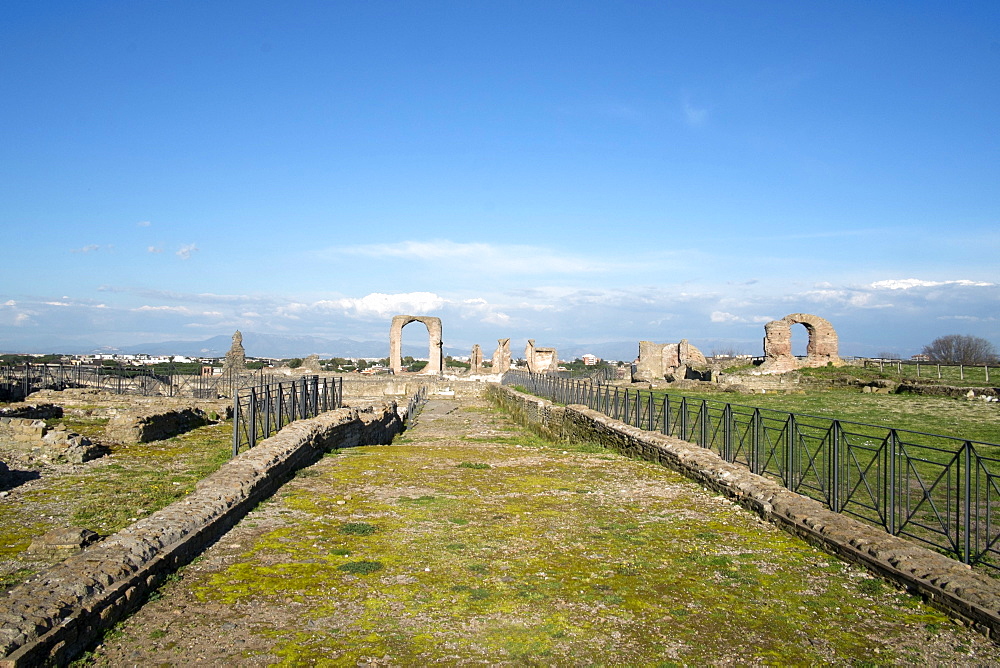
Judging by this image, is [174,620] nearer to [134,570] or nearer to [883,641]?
[134,570]

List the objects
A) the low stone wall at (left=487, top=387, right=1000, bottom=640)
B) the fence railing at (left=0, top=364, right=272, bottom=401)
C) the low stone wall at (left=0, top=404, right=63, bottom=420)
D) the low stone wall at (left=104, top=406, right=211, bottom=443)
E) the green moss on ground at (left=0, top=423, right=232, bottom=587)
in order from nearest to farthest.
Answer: the low stone wall at (left=487, top=387, right=1000, bottom=640), the green moss on ground at (left=0, top=423, right=232, bottom=587), the low stone wall at (left=104, top=406, right=211, bottom=443), the low stone wall at (left=0, top=404, right=63, bottom=420), the fence railing at (left=0, top=364, right=272, bottom=401)

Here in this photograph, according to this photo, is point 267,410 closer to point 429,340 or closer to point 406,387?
point 406,387

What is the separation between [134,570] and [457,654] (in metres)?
2.32

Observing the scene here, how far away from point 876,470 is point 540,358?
4258cm

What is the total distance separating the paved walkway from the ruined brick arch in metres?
40.7

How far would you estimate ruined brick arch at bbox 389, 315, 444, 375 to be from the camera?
48719 millimetres

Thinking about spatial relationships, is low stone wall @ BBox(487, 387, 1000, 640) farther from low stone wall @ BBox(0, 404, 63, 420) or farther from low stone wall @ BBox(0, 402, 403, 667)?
low stone wall @ BBox(0, 404, 63, 420)

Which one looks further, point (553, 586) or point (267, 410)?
point (267, 410)

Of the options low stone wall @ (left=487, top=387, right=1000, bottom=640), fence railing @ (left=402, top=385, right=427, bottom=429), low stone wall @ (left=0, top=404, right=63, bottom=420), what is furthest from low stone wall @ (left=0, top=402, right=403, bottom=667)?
fence railing @ (left=402, top=385, right=427, bottom=429)

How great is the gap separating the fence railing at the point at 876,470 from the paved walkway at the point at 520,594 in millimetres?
1115

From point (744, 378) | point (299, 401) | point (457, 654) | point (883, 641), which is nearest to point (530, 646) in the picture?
point (457, 654)

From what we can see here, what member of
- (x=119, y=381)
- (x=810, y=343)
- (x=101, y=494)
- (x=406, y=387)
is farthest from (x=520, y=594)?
(x=810, y=343)

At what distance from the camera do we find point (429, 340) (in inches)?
1906

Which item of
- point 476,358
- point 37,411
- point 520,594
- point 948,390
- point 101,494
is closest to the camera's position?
point 520,594
